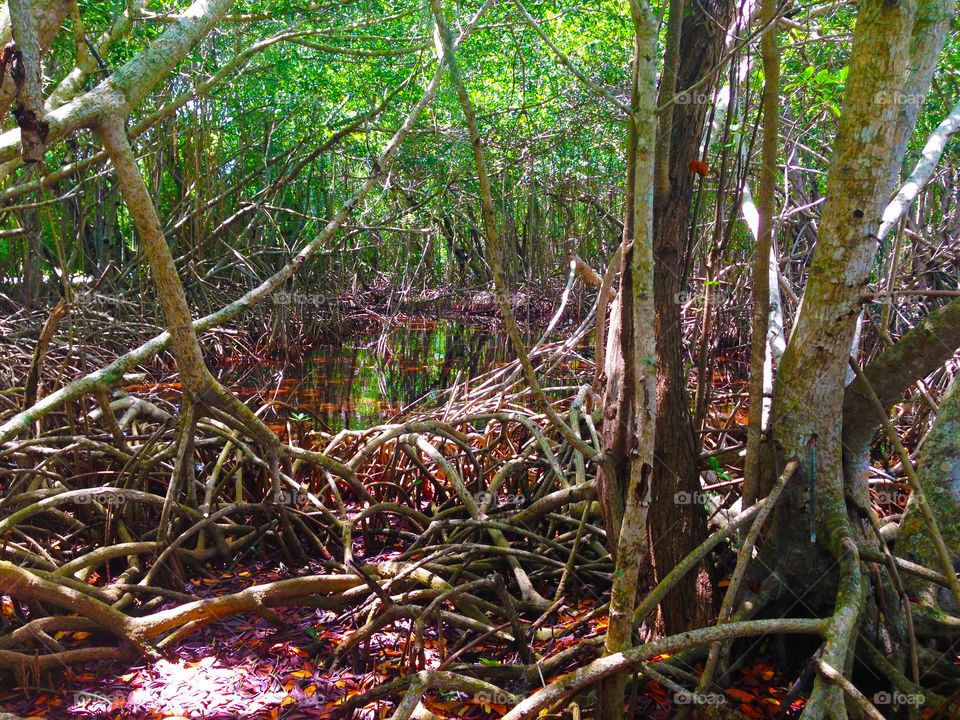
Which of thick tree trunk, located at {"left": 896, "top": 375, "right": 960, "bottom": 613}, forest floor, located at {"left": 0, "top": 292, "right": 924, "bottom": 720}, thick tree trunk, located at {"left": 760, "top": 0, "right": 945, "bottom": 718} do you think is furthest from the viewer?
thick tree trunk, located at {"left": 896, "top": 375, "right": 960, "bottom": 613}

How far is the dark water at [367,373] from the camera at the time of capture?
716 cm

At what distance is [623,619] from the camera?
198cm

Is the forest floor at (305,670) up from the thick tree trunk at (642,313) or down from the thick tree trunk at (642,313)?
down

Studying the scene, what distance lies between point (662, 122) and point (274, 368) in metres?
7.70

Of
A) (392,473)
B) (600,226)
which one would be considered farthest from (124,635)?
(600,226)

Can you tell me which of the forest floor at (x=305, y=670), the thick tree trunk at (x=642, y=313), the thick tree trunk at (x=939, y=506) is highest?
the thick tree trunk at (x=642, y=313)

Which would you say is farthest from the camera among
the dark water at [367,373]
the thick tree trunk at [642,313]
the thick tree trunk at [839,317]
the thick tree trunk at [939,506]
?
the dark water at [367,373]

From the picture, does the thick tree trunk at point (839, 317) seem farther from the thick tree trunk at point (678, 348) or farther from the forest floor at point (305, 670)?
the forest floor at point (305, 670)

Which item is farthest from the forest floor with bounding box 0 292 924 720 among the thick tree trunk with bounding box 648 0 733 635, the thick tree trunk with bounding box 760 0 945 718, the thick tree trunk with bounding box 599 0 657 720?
the thick tree trunk with bounding box 599 0 657 720

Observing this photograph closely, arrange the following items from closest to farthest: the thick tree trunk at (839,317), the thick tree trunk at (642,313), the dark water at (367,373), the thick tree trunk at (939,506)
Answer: the thick tree trunk at (642,313) < the thick tree trunk at (839,317) < the thick tree trunk at (939,506) < the dark water at (367,373)

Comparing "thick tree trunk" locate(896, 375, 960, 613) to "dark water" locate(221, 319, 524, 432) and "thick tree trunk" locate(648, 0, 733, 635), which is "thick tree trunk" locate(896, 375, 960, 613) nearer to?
"thick tree trunk" locate(648, 0, 733, 635)

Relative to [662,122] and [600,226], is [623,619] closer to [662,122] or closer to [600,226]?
[662,122]

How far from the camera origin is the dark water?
7156 mm

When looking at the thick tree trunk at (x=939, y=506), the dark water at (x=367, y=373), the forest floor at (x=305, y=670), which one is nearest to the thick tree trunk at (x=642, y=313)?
the forest floor at (x=305, y=670)
